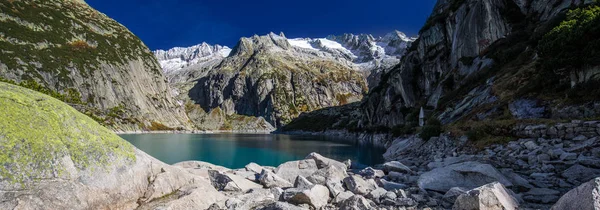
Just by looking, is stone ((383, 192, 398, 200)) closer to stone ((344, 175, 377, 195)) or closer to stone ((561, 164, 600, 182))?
stone ((344, 175, 377, 195))

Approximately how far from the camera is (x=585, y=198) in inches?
239

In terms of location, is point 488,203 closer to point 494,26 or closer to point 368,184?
point 368,184

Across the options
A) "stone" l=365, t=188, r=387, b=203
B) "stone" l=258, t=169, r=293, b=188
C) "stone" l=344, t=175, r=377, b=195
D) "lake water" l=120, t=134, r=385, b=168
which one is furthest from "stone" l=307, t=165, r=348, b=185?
"lake water" l=120, t=134, r=385, b=168

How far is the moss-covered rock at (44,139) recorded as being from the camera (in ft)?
23.2

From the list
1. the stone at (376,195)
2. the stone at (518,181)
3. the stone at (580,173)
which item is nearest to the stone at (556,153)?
the stone at (580,173)

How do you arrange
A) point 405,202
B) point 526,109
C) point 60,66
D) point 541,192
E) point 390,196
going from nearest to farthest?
point 541,192 → point 405,202 → point 390,196 → point 526,109 → point 60,66

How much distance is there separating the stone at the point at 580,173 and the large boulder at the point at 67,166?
1439 centimetres

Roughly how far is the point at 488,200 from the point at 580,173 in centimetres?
672

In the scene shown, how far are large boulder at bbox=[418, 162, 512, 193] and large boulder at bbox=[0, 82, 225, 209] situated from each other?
998cm

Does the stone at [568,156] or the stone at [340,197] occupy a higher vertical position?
the stone at [568,156]

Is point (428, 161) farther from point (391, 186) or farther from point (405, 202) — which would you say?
point (405, 202)

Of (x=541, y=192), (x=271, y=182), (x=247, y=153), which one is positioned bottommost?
(x=247, y=153)

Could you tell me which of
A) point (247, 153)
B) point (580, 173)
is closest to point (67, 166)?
point (580, 173)

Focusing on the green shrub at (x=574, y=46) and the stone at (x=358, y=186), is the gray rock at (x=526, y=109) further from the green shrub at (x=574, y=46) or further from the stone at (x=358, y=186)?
the stone at (x=358, y=186)
